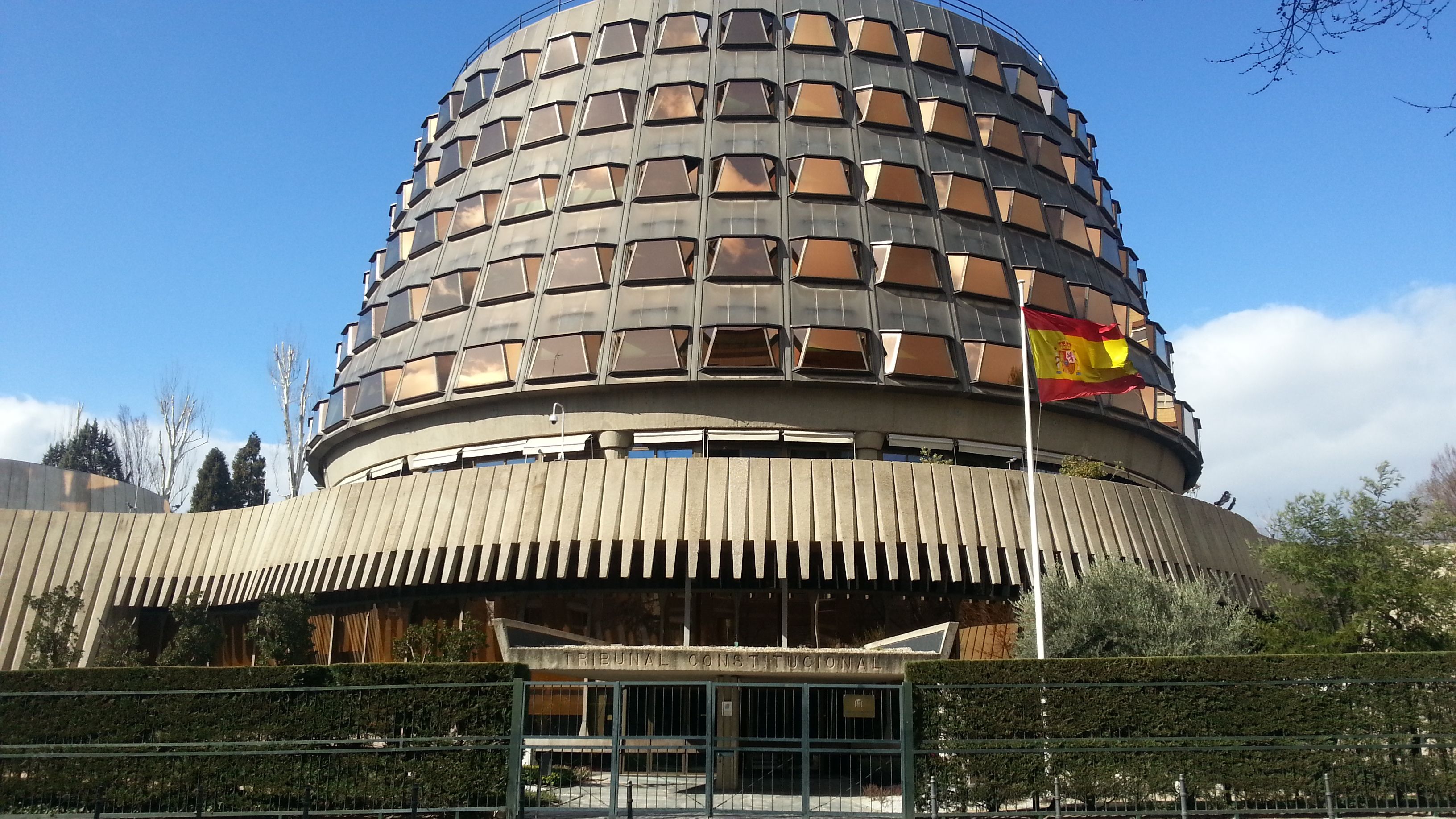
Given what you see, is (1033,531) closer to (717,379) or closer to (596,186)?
(717,379)

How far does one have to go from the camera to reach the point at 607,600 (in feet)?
108

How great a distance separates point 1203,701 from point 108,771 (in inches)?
683

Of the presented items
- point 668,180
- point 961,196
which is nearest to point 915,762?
point 668,180

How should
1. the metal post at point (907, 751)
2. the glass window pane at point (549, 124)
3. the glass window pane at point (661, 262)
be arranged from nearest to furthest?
1. the metal post at point (907, 751)
2. the glass window pane at point (661, 262)
3. the glass window pane at point (549, 124)

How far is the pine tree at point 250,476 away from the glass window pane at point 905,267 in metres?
56.0

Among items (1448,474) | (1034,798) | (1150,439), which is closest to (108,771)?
(1034,798)

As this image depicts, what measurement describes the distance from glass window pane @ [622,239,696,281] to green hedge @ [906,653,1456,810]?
19.4 m

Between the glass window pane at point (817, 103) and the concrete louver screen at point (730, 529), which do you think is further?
the glass window pane at point (817, 103)

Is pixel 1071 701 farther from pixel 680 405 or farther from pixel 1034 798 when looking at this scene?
pixel 680 405

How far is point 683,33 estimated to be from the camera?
42.5 m

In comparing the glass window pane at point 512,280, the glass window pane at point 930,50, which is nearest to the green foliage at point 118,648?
the glass window pane at point 512,280

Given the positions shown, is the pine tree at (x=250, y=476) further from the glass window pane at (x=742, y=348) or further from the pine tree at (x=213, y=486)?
the glass window pane at (x=742, y=348)

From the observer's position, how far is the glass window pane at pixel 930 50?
43.1 m

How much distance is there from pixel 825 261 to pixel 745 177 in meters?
4.00
